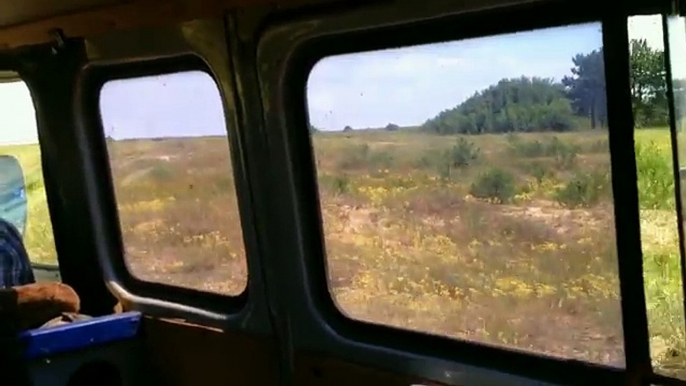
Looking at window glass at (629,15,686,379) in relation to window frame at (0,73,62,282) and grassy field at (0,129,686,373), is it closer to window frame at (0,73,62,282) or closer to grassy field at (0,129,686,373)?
grassy field at (0,129,686,373)

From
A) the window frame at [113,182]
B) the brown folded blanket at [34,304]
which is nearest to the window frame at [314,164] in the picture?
the window frame at [113,182]

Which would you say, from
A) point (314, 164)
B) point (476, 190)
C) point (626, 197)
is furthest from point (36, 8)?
point (626, 197)

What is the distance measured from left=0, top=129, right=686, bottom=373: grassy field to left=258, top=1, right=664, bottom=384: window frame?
0.07ft

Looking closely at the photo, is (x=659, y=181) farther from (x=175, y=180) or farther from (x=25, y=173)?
(x=25, y=173)

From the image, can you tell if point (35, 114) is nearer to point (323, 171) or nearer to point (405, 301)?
point (323, 171)

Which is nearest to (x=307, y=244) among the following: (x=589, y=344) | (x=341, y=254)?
(x=341, y=254)

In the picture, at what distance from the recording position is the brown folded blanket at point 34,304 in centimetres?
225

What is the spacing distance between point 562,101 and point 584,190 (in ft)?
0.43

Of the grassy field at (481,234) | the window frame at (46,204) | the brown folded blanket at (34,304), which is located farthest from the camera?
the window frame at (46,204)

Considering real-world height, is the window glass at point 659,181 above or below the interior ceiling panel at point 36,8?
below

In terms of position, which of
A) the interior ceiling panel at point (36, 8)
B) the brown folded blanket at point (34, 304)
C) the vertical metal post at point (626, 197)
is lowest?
the brown folded blanket at point (34, 304)

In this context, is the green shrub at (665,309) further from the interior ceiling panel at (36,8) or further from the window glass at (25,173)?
the window glass at (25,173)

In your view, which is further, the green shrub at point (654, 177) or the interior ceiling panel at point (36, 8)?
the interior ceiling panel at point (36, 8)

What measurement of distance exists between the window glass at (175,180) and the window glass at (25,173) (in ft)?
0.78
